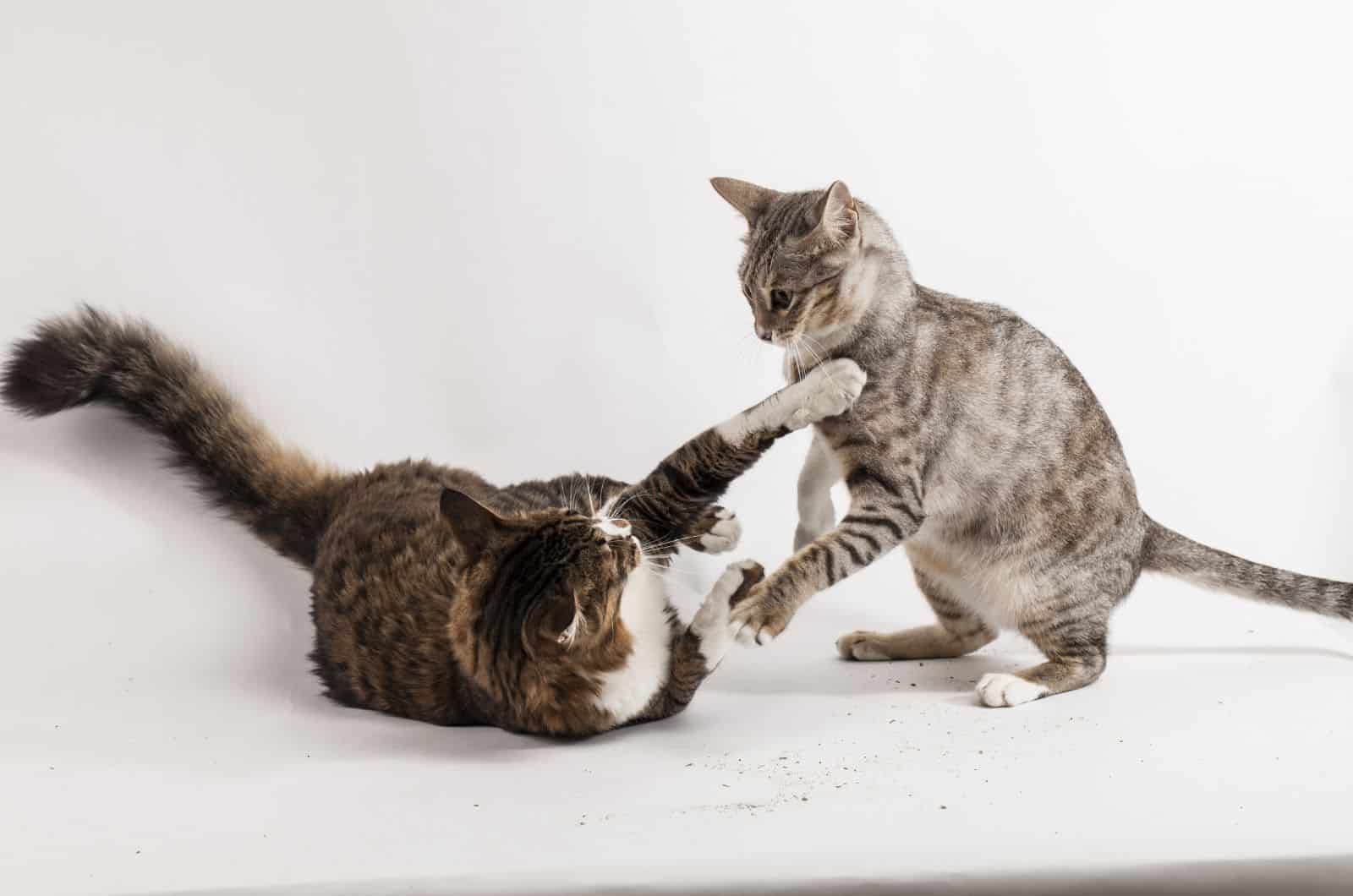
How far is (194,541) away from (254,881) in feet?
6.67

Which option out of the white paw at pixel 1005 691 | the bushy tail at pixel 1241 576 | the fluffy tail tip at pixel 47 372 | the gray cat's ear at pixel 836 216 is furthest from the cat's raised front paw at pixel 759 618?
the fluffy tail tip at pixel 47 372

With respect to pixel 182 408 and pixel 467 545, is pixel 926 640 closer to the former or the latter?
pixel 467 545

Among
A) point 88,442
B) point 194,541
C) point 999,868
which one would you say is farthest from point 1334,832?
point 88,442

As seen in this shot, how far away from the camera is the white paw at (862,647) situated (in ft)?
12.7

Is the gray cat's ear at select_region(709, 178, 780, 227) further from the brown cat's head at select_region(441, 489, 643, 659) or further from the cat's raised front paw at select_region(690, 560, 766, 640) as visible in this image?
the brown cat's head at select_region(441, 489, 643, 659)

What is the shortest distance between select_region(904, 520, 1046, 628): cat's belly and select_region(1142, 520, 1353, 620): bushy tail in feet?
1.52

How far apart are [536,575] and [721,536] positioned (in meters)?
0.96

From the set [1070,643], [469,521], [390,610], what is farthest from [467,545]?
[1070,643]

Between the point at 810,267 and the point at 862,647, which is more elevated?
the point at 810,267

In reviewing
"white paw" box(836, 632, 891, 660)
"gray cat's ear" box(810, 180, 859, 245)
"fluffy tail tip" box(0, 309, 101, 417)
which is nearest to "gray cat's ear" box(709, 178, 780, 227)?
"gray cat's ear" box(810, 180, 859, 245)

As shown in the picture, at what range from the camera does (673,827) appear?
2.53m

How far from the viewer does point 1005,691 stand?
132 inches

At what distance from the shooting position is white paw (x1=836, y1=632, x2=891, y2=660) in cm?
387

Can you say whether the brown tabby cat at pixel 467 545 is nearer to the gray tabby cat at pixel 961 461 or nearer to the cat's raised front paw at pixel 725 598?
the cat's raised front paw at pixel 725 598
